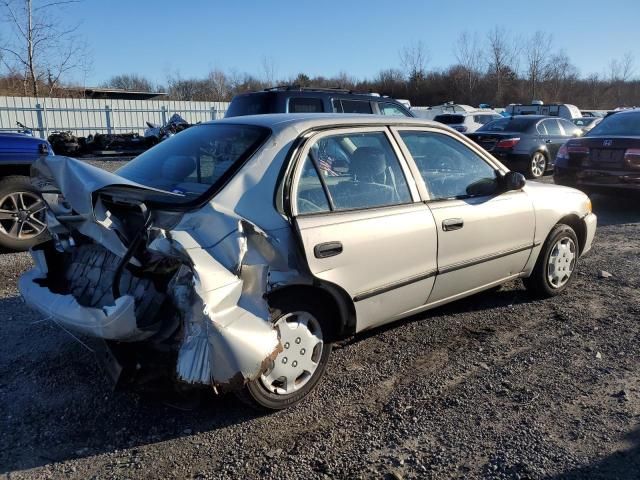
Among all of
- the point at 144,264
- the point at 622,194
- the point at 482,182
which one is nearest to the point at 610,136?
the point at 622,194

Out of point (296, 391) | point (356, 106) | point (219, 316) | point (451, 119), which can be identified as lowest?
point (296, 391)

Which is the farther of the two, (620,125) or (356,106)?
(620,125)

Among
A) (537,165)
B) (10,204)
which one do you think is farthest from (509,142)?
(10,204)

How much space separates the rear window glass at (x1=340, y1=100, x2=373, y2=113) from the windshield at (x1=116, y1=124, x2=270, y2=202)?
5347 millimetres

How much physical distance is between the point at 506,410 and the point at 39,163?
9.97 feet

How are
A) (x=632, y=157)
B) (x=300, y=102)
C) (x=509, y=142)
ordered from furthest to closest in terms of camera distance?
(x=509, y=142) < (x=300, y=102) < (x=632, y=157)

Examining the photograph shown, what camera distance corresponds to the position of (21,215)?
20.6 ft

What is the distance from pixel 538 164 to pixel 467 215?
33.8 feet

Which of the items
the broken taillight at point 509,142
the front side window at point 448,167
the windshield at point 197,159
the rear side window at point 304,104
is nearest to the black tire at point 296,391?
the windshield at point 197,159

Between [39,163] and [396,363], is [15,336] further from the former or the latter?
[396,363]

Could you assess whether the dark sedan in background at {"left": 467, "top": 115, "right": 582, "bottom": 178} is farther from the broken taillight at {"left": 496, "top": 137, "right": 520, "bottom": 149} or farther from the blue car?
the blue car

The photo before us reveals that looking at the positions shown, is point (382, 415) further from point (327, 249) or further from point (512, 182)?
point (512, 182)

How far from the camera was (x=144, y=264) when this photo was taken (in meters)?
2.72

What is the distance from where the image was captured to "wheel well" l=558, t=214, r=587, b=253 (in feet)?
16.1
